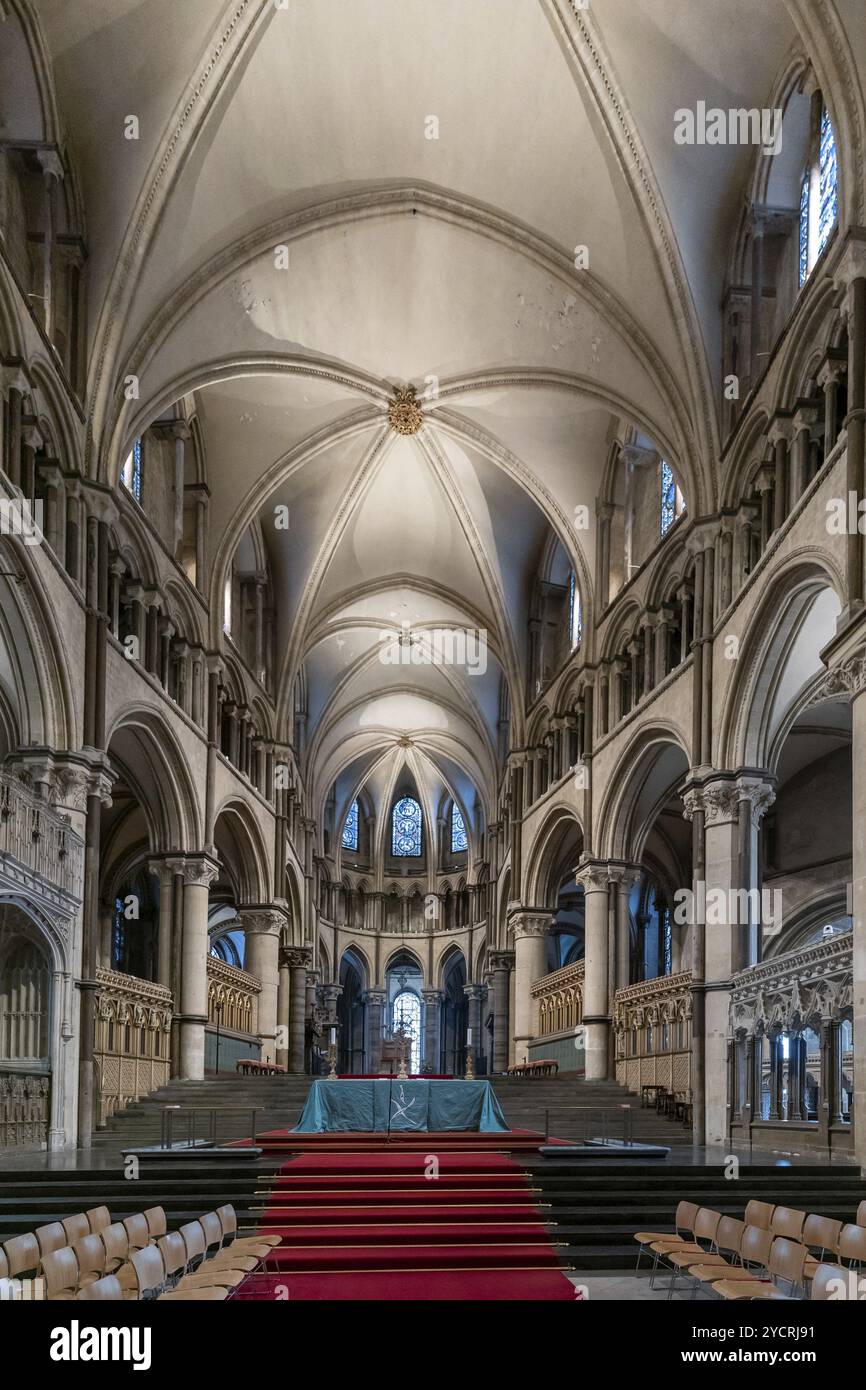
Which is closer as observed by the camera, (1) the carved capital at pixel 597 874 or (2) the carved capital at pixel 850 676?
(2) the carved capital at pixel 850 676

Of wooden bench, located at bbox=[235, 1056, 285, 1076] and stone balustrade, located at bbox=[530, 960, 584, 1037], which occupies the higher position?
stone balustrade, located at bbox=[530, 960, 584, 1037]

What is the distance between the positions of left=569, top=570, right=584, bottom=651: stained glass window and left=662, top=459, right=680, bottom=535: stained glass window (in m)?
5.05

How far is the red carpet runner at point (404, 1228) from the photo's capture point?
986 cm

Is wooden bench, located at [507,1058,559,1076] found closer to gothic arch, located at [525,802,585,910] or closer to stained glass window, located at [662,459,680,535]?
gothic arch, located at [525,802,585,910]

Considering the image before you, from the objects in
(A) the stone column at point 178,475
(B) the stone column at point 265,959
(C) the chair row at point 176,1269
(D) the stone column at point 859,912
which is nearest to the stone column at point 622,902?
(B) the stone column at point 265,959

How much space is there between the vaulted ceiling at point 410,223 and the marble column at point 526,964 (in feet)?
33.1

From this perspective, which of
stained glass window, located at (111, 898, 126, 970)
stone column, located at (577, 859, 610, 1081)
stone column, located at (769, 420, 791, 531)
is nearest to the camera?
stone column, located at (769, 420, 791, 531)

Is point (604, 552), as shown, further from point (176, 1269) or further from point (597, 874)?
point (176, 1269)

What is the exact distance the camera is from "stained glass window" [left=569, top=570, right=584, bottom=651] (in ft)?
103

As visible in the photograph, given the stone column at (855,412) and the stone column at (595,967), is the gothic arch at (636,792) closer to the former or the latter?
the stone column at (595,967)

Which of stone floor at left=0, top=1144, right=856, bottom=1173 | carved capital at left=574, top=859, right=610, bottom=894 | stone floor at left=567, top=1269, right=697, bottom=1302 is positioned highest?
carved capital at left=574, top=859, right=610, bottom=894

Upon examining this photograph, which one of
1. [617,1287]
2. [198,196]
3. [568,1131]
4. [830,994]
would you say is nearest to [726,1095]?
[568,1131]

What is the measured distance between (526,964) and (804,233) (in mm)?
21293

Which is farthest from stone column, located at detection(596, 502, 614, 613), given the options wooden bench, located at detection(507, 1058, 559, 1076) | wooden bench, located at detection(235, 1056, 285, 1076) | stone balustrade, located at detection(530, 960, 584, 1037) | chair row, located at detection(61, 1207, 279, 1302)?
chair row, located at detection(61, 1207, 279, 1302)
